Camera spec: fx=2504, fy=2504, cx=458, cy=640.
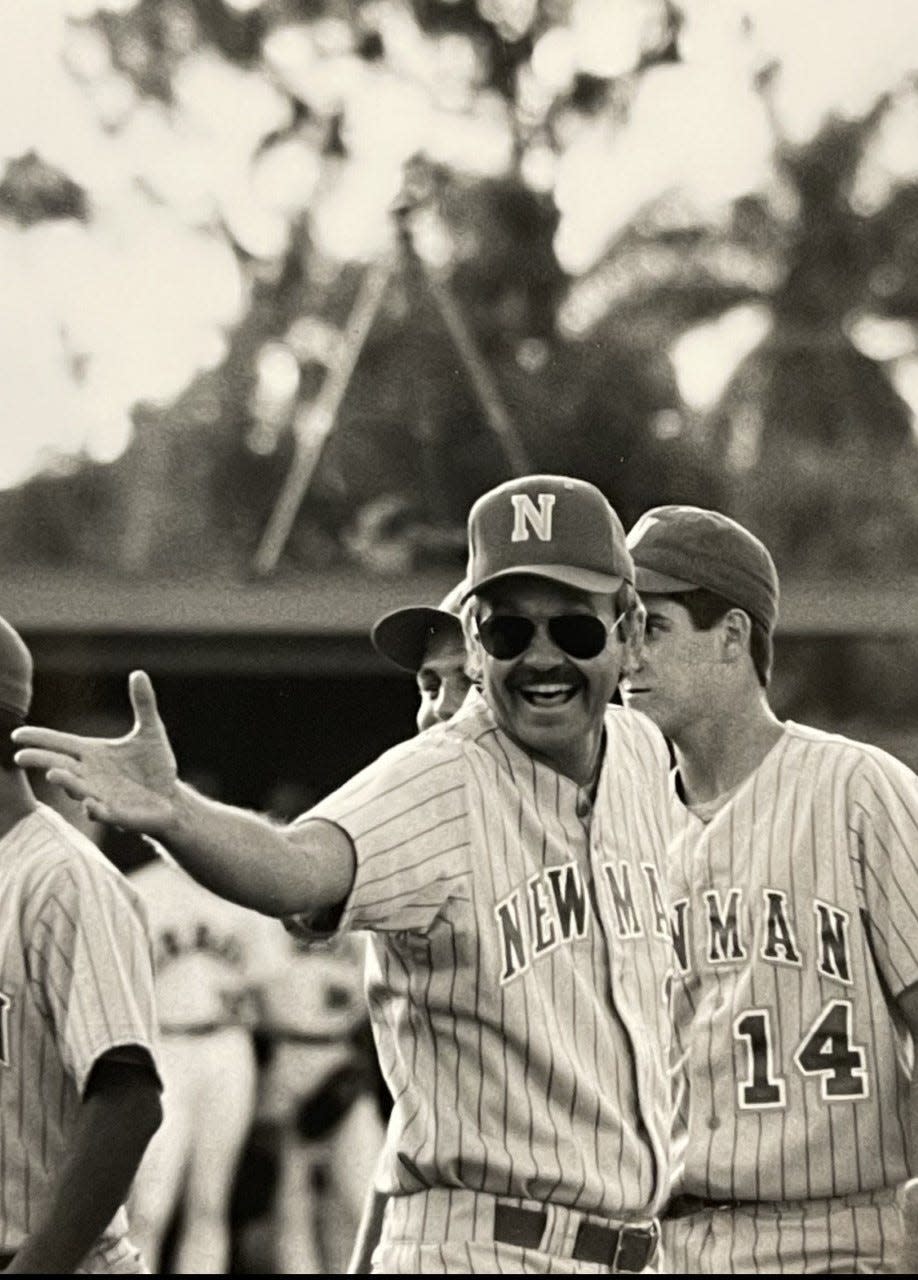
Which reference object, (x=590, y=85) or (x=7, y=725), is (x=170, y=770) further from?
(x=590, y=85)

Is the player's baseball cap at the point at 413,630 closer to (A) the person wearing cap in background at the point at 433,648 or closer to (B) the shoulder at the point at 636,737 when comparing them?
(A) the person wearing cap in background at the point at 433,648

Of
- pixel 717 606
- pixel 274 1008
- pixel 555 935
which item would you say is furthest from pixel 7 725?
pixel 274 1008

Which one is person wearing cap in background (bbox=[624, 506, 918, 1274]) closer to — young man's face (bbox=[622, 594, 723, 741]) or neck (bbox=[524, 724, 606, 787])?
young man's face (bbox=[622, 594, 723, 741])

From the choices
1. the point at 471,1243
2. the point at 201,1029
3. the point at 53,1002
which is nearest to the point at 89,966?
the point at 53,1002

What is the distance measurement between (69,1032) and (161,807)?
89 cm

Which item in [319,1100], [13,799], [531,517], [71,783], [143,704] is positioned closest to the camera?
[71,783]

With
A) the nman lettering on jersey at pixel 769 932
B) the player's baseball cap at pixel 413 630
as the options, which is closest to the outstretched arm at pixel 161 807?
the nman lettering on jersey at pixel 769 932

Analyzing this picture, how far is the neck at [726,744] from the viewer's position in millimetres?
4688

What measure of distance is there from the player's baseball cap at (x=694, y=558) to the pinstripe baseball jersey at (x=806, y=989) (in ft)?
1.26

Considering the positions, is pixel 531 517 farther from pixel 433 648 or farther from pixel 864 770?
pixel 433 648

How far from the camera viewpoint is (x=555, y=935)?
141 inches

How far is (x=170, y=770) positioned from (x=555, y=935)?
2.53 feet

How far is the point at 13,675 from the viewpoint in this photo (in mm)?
4035

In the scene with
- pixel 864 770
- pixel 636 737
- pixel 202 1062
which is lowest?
pixel 636 737
